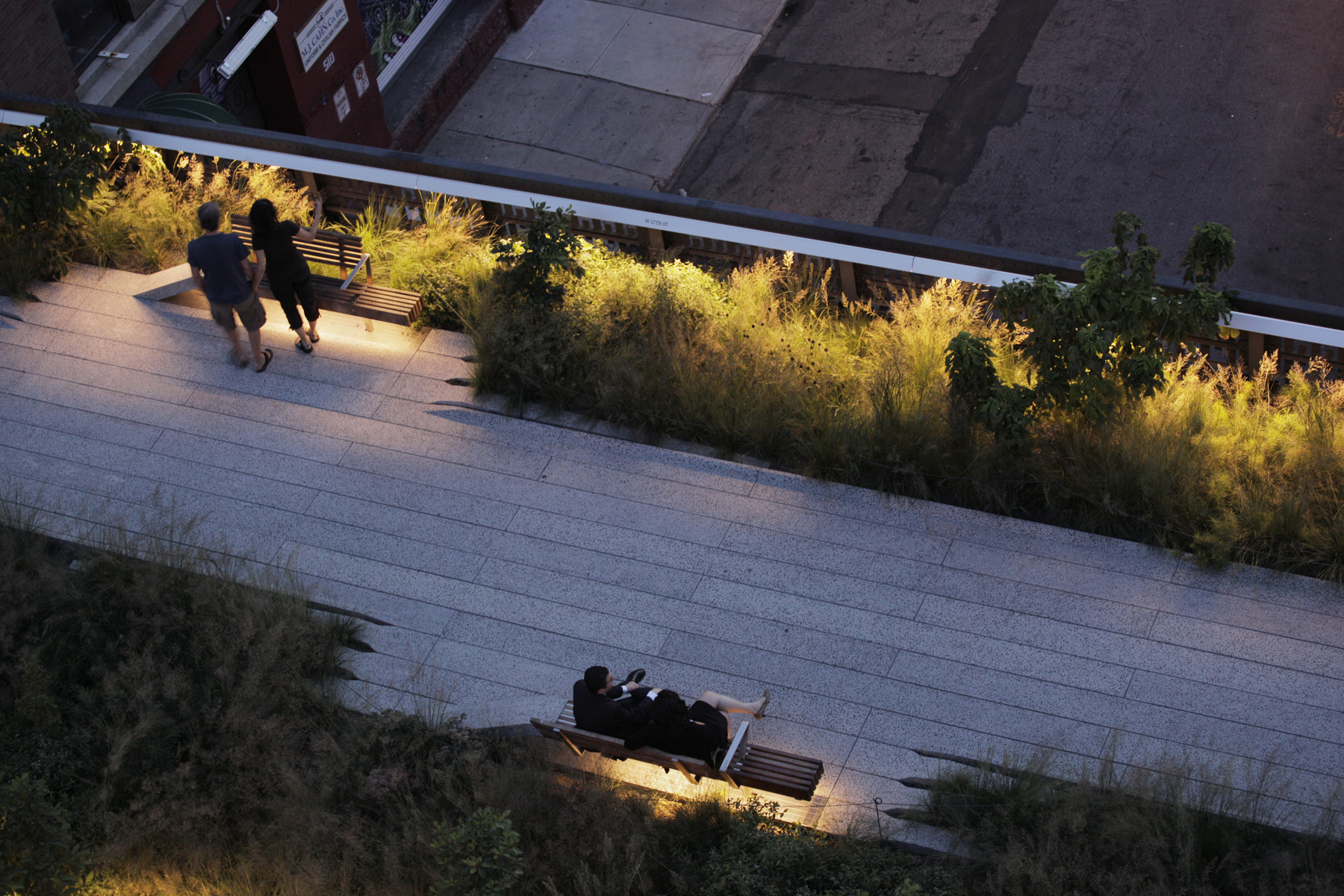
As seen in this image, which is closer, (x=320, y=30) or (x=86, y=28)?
(x=86, y=28)

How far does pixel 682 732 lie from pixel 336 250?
5170 mm

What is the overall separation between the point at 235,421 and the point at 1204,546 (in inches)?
263

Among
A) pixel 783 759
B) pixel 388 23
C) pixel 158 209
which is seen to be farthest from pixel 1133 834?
pixel 388 23

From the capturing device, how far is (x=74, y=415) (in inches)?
365

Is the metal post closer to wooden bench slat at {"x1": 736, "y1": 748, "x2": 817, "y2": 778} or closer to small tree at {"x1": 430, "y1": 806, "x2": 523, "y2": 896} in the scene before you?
wooden bench slat at {"x1": 736, "y1": 748, "x2": 817, "y2": 778}

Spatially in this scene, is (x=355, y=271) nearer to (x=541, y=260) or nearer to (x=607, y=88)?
(x=541, y=260)

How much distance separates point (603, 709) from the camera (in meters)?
6.46

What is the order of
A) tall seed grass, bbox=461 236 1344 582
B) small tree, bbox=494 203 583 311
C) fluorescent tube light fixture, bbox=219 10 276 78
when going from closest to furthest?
tall seed grass, bbox=461 236 1344 582
small tree, bbox=494 203 583 311
fluorescent tube light fixture, bbox=219 10 276 78

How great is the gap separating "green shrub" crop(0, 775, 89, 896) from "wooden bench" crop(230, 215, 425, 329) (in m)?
4.41

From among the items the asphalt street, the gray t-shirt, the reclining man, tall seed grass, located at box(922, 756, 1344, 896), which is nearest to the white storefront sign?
the asphalt street

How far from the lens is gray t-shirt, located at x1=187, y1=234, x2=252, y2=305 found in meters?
8.73

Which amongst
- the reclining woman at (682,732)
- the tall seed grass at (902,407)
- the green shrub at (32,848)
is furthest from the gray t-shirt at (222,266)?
the reclining woman at (682,732)

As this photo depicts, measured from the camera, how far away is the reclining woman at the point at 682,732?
642 centimetres

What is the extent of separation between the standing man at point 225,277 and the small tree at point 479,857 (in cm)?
461
